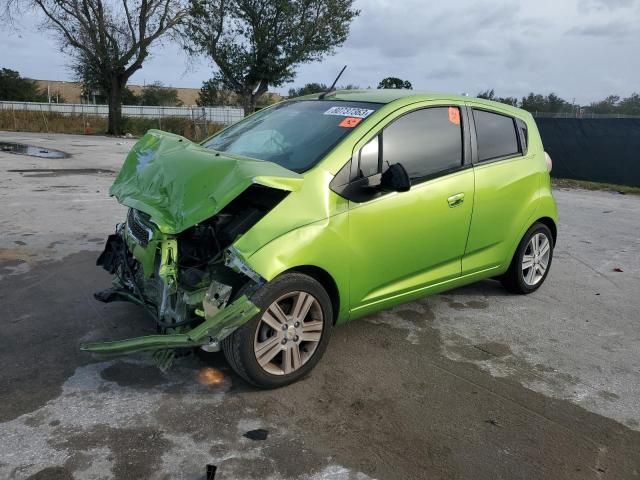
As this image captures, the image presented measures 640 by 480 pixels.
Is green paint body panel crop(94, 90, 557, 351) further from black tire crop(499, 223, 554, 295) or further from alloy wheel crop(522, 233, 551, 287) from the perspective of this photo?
alloy wheel crop(522, 233, 551, 287)

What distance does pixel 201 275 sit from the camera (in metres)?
3.26

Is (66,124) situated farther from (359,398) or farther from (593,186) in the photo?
(359,398)

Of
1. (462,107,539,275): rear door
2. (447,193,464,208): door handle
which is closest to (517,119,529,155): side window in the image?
(462,107,539,275): rear door

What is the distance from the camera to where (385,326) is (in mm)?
4406

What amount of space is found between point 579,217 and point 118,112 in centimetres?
3062

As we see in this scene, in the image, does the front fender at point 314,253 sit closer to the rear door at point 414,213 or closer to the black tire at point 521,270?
the rear door at point 414,213

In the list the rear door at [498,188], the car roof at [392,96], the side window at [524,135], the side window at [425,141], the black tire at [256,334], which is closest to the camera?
the black tire at [256,334]

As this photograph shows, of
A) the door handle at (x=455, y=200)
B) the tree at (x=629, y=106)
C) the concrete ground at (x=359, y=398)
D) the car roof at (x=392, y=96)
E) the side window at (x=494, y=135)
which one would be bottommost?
the concrete ground at (x=359, y=398)

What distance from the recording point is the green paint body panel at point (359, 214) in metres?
3.18

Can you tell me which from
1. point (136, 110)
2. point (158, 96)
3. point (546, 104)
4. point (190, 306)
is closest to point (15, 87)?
point (158, 96)

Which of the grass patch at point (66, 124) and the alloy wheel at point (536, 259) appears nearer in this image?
the alloy wheel at point (536, 259)

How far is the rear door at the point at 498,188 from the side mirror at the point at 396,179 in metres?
1.05

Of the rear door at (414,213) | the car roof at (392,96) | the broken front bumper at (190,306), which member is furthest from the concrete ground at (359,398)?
the car roof at (392,96)

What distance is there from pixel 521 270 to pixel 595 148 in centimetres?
1254
